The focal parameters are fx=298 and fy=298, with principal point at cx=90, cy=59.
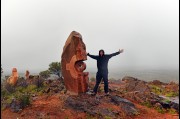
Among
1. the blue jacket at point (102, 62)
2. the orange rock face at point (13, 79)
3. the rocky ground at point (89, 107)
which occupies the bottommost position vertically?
the rocky ground at point (89, 107)

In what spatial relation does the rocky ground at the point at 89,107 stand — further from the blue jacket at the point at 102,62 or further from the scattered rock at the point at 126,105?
the blue jacket at the point at 102,62

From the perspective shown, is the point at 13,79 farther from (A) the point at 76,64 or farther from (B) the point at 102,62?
(B) the point at 102,62

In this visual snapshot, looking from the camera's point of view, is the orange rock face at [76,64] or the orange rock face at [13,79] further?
the orange rock face at [13,79]

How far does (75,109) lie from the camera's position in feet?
55.4

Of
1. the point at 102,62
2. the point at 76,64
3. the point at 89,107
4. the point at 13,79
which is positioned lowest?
the point at 89,107

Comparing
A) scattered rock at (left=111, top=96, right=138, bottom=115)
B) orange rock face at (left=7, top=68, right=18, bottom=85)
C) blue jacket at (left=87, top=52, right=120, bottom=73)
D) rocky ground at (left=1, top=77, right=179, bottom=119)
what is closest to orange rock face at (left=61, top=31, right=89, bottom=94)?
rocky ground at (left=1, top=77, right=179, bottom=119)

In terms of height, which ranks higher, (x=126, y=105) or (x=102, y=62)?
(x=102, y=62)

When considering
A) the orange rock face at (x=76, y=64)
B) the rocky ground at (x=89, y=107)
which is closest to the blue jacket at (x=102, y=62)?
the orange rock face at (x=76, y=64)

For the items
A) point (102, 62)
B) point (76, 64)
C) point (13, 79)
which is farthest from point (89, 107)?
point (13, 79)

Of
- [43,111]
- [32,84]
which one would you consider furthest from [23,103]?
[32,84]

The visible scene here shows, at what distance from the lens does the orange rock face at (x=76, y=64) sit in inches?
723

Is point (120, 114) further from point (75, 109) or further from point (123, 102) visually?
point (75, 109)

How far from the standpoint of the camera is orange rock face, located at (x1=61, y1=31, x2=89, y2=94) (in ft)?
60.2

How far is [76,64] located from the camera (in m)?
18.6
